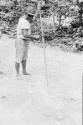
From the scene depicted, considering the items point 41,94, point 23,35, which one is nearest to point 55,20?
point 23,35

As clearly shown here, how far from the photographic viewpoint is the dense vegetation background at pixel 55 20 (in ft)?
51.0

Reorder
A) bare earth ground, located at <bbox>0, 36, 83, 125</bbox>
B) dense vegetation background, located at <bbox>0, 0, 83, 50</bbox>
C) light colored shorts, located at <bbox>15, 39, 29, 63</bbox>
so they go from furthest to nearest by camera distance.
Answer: dense vegetation background, located at <bbox>0, 0, 83, 50</bbox> → light colored shorts, located at <bbox>15, 39, 29, 63</bbox> → bare earth ground, located at <bbox>0, 36, 83, 125</bbox>

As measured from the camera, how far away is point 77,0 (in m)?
15.2

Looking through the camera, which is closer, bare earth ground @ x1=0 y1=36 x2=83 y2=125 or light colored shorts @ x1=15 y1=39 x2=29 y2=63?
bare earth ground @ x1=0 y1=36 x2=83 y2=125

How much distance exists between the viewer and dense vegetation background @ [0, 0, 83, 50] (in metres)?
15.5

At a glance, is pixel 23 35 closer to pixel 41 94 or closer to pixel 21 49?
pixel 21 49

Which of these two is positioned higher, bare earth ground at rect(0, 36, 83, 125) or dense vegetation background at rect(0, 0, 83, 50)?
dense vegetation background at rect(0, 0, 83, 50)

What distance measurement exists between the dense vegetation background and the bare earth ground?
3845 millimetres

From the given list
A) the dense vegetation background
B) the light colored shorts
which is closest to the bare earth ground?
the light colored shorts

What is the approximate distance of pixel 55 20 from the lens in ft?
53.1

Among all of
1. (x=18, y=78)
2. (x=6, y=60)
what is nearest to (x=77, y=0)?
(x=6, y=60)

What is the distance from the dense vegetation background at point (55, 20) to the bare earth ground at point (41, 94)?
3.85 metres

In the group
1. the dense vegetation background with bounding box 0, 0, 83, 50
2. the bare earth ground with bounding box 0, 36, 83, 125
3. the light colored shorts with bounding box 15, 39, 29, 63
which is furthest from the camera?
the dense vegetation background with bounding box 0, 0, 83, 50

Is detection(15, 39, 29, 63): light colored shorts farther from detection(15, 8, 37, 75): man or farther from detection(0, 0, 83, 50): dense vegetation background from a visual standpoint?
detection(0, 0, 83, 50): dense vegetation background
